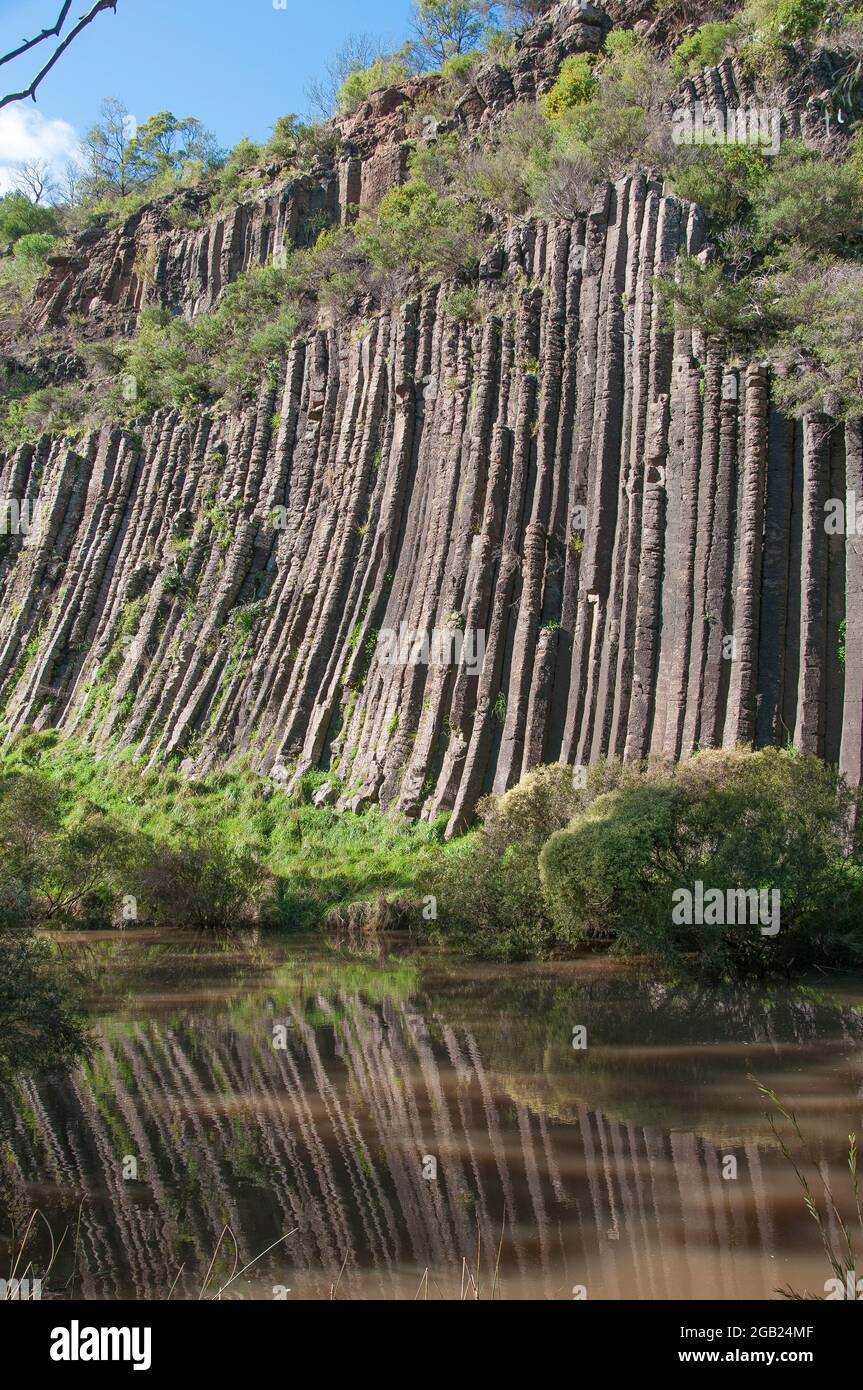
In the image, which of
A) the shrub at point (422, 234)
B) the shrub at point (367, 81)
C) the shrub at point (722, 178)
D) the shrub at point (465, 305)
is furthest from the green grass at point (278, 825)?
the shrub at point (367, 81)

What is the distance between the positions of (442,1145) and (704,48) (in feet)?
109

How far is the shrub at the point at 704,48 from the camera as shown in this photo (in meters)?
32.5

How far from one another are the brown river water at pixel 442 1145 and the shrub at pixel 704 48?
91.1 ft

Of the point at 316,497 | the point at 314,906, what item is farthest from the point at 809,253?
the point at 314,906

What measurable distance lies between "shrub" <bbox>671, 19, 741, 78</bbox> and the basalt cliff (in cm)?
184

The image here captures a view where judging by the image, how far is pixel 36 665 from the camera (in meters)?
38.3

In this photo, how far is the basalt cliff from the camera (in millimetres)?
23281

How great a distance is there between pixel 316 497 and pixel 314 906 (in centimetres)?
1415

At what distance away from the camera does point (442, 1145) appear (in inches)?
384

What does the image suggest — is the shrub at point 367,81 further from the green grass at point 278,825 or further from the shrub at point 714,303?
the green grass at point 278,825

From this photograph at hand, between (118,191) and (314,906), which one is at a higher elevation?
(118,191)
